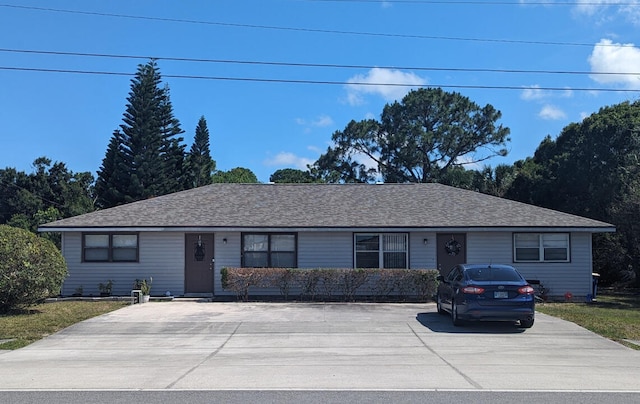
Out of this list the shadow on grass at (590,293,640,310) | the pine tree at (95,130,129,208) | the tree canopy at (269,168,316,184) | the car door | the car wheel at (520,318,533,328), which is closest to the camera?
the car wheel at (520,318,533,328)

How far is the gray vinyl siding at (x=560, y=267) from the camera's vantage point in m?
21.4

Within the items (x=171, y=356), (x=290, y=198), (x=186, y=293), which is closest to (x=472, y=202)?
(x=290, y=198)

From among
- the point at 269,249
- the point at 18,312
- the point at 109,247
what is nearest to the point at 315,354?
the point at 18,312

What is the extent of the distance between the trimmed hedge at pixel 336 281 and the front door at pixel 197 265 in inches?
71.9

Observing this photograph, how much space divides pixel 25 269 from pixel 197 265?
6.62 meters

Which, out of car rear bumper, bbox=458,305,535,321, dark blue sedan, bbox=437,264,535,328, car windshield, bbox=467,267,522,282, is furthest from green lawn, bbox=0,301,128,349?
car windshield, bbox=467,267,522,282

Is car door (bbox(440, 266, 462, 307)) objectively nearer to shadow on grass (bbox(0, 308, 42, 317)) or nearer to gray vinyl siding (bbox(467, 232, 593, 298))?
gray vinyl siding (bbox(467, 232, 593, 298))

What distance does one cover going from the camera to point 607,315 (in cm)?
1659

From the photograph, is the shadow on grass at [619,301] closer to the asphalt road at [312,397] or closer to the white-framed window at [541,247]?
the white-framed window at [541,247]

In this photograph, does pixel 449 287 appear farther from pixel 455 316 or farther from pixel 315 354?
pixel 315 354

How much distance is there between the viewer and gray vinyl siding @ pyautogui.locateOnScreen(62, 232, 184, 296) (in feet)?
69.3

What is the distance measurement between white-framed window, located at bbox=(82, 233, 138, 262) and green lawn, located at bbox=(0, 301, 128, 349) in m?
2.38

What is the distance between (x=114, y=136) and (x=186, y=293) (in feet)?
104

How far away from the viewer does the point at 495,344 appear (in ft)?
39.0
